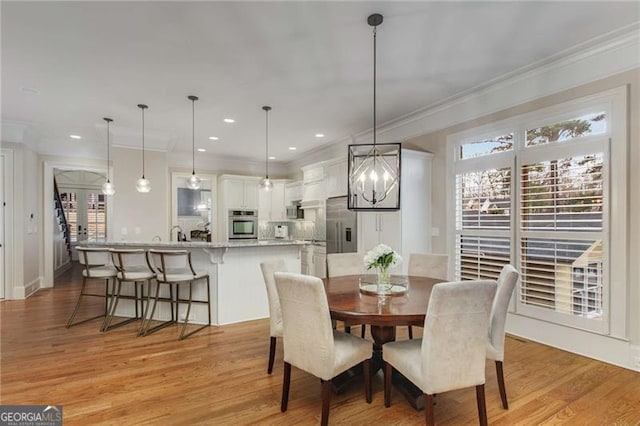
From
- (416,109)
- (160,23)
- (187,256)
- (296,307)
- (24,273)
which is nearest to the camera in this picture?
(296,307)

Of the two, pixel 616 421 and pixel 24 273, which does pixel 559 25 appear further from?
pixel 24 273

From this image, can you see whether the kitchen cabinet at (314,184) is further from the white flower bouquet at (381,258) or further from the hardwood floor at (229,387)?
the white flower bouquet at (381,258)

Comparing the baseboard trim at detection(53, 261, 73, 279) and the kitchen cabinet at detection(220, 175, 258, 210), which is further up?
the kitchen cabinet at detection(220, 175, 258, 210)

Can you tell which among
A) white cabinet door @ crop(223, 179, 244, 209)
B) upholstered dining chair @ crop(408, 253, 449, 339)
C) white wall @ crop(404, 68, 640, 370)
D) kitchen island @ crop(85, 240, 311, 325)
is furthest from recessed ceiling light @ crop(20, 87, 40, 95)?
white wall @ crop(404, 68, 640, 370)

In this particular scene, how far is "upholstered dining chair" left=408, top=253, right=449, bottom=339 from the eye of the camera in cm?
321

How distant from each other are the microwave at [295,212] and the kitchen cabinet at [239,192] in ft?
2.56

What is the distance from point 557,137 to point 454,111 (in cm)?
127

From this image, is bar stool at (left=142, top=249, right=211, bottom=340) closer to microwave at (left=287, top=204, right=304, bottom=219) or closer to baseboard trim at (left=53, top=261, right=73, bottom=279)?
microwave at (left=287, top=204, right=304, bottom=219)

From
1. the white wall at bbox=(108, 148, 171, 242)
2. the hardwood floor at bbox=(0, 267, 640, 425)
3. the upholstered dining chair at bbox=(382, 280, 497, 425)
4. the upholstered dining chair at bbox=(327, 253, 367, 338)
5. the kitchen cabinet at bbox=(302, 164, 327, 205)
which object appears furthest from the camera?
the kitchen cabinet at bbox=(302, 164, 327, 205)

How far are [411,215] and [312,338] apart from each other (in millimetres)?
2778

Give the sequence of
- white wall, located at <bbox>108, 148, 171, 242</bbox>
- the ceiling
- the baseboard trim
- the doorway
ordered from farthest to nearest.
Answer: the doorway, the baseboard trim, white wall, located at <bbox>108, 148, 171, 242</bbox>, the ceiling

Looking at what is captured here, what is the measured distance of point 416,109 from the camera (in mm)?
4383

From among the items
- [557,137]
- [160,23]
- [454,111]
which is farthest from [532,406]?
[160,23]

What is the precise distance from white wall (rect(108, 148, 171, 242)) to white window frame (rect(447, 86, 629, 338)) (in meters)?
5.26
